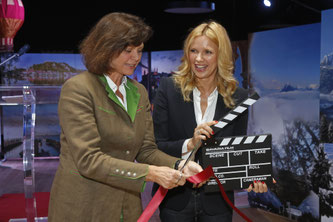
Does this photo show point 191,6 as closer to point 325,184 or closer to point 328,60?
point 328,60

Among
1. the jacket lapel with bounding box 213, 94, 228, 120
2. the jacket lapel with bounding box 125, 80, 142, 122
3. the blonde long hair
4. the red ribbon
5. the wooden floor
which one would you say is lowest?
the wooden floor

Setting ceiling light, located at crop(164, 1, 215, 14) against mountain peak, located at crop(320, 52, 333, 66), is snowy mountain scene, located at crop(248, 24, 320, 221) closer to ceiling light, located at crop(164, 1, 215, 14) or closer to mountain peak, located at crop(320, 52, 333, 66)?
mountain peak, located at crop(320, 52, 333, 66)

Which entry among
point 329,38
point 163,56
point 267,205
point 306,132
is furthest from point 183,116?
point 163,56

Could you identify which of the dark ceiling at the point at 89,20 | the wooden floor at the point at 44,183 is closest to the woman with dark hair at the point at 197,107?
the wooden floor at the point at 44,183

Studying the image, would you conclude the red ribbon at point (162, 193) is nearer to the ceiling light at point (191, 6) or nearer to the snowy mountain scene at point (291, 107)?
the snowy mountain scene at point (291, 107)

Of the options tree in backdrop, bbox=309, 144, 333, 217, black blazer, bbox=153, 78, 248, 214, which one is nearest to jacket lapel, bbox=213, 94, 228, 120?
black blazer, bbox=153, 78, 248, 214

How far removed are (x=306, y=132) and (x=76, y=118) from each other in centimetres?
370

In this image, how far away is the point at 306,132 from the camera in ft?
16.1

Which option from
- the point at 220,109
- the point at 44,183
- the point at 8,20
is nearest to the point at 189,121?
the point at 220,109

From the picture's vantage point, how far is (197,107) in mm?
2451

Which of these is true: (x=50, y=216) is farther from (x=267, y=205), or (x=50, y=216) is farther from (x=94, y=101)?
(x=267, y=205)

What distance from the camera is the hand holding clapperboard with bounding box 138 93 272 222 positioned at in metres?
2.21

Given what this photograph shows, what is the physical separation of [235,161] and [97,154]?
2.61 ft

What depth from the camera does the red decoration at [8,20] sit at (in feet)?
15.0
